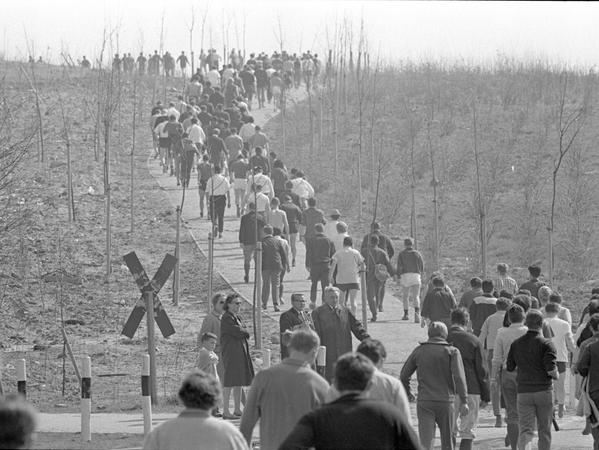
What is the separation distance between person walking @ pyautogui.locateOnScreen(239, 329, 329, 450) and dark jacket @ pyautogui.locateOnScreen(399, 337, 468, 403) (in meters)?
3.58

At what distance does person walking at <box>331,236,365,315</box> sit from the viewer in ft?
82.0

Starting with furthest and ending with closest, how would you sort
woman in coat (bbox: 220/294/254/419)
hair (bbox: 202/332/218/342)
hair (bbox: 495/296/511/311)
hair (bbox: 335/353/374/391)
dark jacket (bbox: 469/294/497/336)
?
dark jacket (bbox: 469/294/497/336) < woman in coat (bbox: 220/294/254/419) < hair (bbox: 202/332/218/342) < hair (bbox: 495/296/511/311) < hair (bbox: 335/353/374/391)

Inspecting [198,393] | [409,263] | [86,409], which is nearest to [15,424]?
[198,393]

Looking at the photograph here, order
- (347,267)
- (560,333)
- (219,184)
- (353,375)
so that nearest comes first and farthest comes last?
(353,375)
(560,333)
(347,267)
(219,184)

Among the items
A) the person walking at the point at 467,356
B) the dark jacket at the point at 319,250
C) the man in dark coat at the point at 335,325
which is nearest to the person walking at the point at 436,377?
the person walking at the point at 467,356

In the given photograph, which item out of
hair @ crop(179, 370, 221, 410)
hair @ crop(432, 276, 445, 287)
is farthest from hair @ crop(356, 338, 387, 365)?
hair @ crop(432, 276, 445, 287)

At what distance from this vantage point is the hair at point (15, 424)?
6.80 meters

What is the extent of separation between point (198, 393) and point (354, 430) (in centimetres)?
107

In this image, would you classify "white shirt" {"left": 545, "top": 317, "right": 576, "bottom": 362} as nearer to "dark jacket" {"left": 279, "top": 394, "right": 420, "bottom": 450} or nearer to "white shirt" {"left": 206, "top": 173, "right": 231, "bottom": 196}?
"dark jacket" {"left": 279, "top": 394, "right": 420, "bottom": 450}

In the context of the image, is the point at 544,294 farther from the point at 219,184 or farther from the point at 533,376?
the point at 219,184

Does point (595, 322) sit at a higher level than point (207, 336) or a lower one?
higher

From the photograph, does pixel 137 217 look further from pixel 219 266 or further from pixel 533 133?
pixel 533 133

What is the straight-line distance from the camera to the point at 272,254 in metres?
25.8

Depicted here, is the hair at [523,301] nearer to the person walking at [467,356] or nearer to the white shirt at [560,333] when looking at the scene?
the person walking at [467,356]
